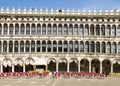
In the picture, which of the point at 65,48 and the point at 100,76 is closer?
the point at 100,76

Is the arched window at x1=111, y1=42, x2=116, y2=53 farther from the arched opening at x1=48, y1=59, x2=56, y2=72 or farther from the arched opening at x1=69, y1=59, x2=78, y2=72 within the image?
the arched opening at x1=48, y1=59, x2=56, y2=72

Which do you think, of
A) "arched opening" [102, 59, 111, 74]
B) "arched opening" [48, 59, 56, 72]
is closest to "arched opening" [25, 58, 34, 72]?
"arched opening" [48, 59, 56, 72]

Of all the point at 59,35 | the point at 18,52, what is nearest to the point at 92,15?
the point at 59,35

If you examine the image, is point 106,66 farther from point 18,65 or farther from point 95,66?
point 18,65

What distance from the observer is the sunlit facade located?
259ft

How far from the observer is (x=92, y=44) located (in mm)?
80062

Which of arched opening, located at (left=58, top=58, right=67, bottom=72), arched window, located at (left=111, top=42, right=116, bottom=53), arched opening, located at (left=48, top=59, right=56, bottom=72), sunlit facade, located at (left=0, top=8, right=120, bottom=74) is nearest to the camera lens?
sunlit facade, located at (left=0, top=8, right=120, bottom=74)

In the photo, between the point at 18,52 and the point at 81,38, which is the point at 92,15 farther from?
the point at 18,52

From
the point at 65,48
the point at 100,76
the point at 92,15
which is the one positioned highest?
the point at 92,15

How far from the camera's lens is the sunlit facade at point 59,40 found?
78.9 m

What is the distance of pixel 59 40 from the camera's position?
79438 millimetres

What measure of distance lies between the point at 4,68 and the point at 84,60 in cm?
1842

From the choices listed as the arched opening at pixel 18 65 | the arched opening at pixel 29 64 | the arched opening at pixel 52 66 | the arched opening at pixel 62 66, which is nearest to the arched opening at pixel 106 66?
the arched opening at pixel 62 66

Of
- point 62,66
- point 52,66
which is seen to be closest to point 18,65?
point 52,66
